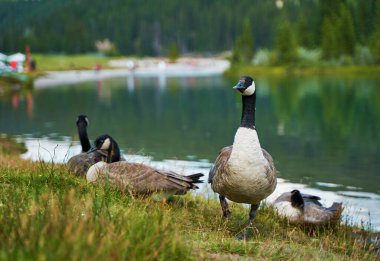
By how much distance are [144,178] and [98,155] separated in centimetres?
239

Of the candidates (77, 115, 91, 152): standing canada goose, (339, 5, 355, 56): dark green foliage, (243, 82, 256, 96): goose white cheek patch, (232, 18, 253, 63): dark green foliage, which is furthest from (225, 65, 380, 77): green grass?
(243, 82, 256, 96): goose white cheek patch

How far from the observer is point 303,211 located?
1262cm

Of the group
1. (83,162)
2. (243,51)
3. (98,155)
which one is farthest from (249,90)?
(243,51)

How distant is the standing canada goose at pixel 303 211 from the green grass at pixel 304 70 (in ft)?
307

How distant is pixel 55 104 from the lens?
54750mm

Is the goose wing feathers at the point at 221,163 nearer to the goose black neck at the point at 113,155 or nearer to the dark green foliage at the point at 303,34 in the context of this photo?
the goose black neck at the point at 113,155

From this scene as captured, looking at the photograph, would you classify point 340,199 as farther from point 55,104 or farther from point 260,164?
point 55,104

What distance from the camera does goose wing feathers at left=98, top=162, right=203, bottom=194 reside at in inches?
428

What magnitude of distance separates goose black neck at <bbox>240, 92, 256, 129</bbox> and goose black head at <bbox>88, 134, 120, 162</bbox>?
11.4ft

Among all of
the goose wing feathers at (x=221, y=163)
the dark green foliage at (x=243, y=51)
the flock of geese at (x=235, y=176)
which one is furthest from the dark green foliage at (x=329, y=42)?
the goose wing feathers at (x=221, y=163)

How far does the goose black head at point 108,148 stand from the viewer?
1237cm

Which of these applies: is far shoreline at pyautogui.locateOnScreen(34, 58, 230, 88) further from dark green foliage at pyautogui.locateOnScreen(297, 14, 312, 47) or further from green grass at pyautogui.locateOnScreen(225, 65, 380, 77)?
dark green foliage at pyautogui.locateOnScreen(297, 14, 312, 47)

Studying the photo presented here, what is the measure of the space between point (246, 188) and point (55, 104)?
47180 mm

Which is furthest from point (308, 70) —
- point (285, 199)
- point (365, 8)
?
point (285, 199)
